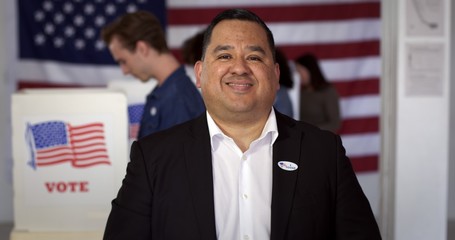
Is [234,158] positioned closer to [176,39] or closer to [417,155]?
[417,155]

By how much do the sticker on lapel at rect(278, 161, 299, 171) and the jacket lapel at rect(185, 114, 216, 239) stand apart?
0.59 feet

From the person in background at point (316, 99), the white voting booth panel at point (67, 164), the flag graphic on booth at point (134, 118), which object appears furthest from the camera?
the person in background at point (316, 99)

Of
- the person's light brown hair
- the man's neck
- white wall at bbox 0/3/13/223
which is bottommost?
white wall at bbox 0/3/13/223

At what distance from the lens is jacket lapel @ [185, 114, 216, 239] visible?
181 cm

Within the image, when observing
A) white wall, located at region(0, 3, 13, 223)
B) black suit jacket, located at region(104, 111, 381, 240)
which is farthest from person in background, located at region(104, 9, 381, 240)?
white wall, located at region(0, 3, 13, 223)

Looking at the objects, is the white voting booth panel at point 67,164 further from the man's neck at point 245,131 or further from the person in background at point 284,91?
the person in background at point 284,91

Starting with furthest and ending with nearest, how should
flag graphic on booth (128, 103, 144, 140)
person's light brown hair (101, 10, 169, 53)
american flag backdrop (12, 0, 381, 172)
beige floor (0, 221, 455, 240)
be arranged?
american flag backdrop (12, 0, 381, 172)
beige floor (0, 221, 455, 240)
flag graphic on booth (128, 103, 144, 140)
person's light brown hair (101, 10, 169, 53)

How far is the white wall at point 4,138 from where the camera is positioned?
236 inches

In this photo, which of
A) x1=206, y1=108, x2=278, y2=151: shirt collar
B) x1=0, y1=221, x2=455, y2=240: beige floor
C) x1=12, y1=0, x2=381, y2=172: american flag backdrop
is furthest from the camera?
x1=12, y1=0, x2=381, y2=172: american flag backdrop

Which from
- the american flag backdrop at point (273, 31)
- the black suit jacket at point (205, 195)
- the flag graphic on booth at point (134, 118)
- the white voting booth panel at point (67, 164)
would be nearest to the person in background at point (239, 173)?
the black suit jacket at point (205, 195)

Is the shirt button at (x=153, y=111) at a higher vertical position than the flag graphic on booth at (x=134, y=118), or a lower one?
higher

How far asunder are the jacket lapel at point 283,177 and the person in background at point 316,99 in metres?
3.47

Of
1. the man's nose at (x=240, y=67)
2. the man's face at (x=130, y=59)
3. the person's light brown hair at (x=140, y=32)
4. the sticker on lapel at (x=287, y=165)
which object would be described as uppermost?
the person's light brown hair at (x=140, y=32)

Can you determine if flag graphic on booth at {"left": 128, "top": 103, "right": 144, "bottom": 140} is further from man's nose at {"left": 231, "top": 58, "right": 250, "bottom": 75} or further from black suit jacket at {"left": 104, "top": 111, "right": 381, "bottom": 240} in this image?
man's nose at {"left": 231, "top": 58, "right": 250, "bottom": 75}
